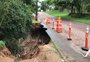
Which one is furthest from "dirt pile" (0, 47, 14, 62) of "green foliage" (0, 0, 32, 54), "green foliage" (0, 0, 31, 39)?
"green foliage" (0, 0, 31, 39)

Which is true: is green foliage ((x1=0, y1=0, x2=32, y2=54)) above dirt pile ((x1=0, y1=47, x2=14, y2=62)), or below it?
above

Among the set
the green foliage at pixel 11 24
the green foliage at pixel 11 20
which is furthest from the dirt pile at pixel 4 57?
the green foliage at pixel 11 20

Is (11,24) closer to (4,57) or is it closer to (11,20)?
(11,20)

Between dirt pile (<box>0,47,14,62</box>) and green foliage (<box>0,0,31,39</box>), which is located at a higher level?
green foliage (<box>0,0,31,39</box>)

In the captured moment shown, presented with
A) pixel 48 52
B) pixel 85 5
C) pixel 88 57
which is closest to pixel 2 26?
pixel 48 52

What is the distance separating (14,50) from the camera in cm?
Answer: 1384

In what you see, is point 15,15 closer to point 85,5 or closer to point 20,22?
point 20,22

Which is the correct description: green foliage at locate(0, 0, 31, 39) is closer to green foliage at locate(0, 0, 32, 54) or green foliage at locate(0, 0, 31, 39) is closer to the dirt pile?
green foliage at locate(0, 0, 32, 54)

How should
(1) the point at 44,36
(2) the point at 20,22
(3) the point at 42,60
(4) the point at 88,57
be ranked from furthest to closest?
(1) the point at 44,36 → (2) the point at 20,22 → (4) the point at 88,57 → (3) the point at 42,60

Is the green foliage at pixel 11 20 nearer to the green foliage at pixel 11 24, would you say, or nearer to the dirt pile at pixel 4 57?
the green foliage at pixel 11 24

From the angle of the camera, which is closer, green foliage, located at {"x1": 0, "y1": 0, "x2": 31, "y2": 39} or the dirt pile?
the dirt pile

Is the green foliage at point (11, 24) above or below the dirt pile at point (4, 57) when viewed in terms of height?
above

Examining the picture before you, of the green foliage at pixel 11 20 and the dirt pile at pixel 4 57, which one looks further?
the green foliage at pixel 11 20

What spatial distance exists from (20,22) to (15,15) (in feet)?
1.66
